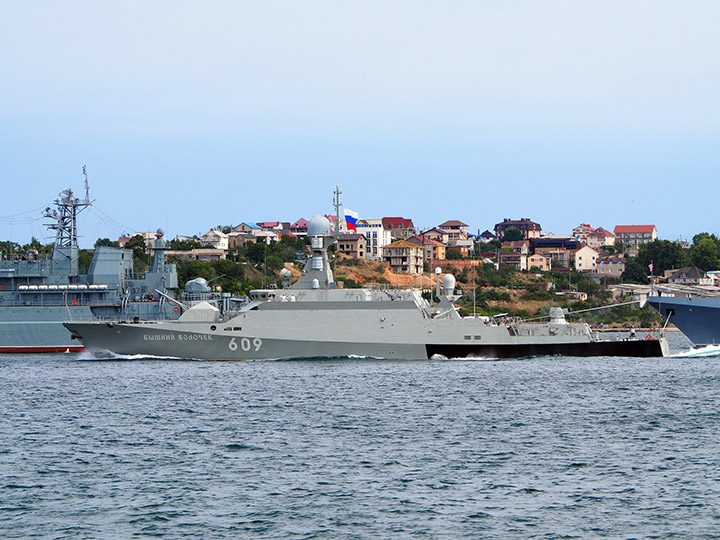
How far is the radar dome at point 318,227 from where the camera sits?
1487 inches

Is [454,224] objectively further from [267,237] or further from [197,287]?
[197,287]

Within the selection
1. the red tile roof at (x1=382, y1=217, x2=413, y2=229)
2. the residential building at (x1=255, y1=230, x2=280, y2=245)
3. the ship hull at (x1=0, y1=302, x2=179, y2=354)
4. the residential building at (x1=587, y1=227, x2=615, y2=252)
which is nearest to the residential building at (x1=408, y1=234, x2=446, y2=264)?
the red tile roof at (x1=382, y1=217, x2=413, y2=229)

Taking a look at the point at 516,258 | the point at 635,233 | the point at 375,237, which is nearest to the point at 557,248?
the point at 516,258

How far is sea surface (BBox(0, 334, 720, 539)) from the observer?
14320mm

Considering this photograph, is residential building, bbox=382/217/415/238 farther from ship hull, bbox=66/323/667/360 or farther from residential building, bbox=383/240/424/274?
ship hull, bbox=66/323/667/360

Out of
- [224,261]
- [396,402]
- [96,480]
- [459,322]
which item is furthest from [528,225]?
[96,480]

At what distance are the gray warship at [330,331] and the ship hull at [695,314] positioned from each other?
8.06 meters

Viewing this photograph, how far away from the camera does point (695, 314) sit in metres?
43.9

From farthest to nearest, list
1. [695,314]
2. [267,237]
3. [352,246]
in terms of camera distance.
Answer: [267,237] → [352,246] → [695,314]

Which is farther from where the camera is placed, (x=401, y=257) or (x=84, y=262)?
(x=401, y=257)

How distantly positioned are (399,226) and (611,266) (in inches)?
1136

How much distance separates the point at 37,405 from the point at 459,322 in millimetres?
17261

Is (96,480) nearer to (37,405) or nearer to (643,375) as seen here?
→ (37,405)

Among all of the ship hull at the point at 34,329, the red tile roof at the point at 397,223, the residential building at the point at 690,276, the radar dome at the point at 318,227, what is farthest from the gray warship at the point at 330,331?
the red tile roof at the point at 397,223
